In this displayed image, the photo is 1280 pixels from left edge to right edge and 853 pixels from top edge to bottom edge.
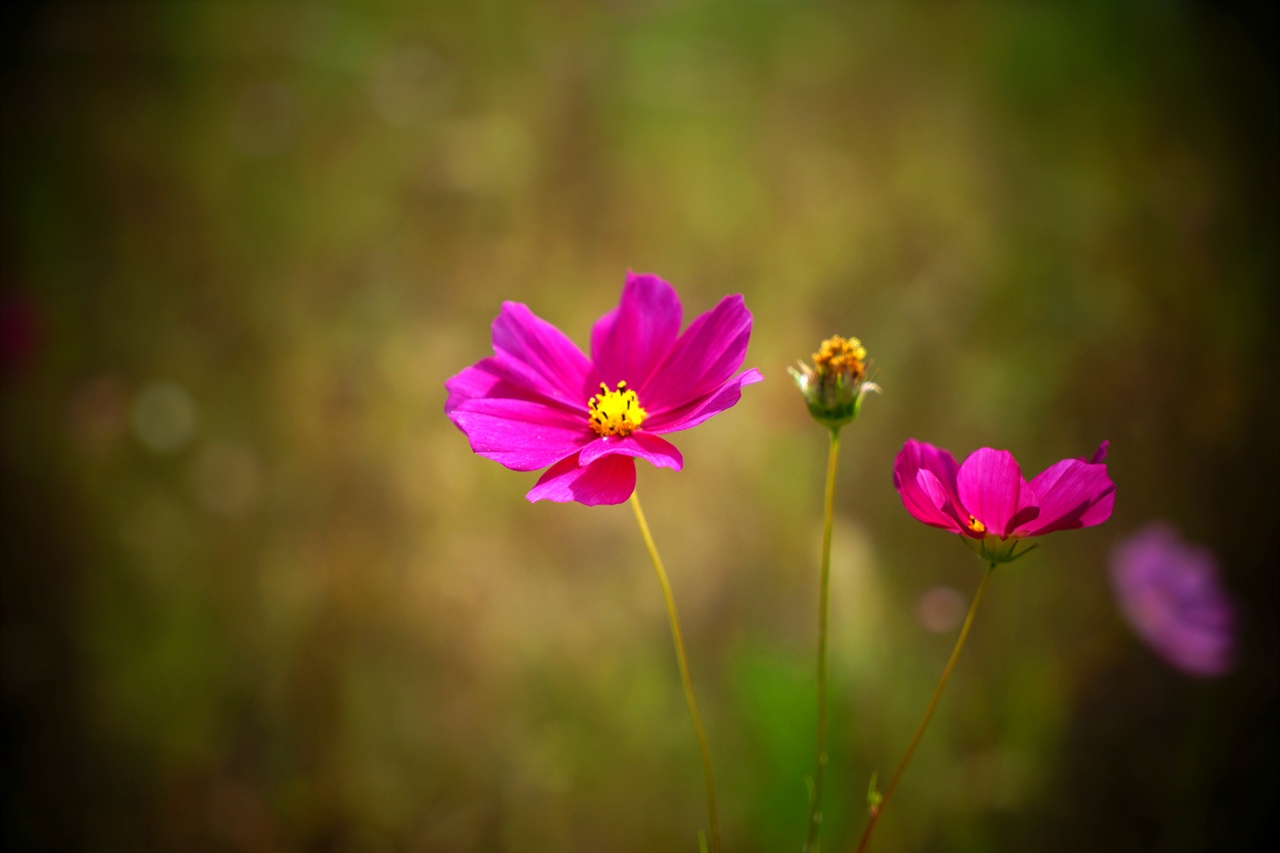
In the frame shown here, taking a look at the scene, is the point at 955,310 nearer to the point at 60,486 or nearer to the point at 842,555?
the point at 842,555

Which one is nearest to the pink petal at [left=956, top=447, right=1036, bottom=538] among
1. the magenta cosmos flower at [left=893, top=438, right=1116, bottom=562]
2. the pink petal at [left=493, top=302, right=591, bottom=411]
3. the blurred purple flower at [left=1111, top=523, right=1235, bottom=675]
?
the magenta cosmos flower at [left=893, top=438, right=1116, bottom=562]

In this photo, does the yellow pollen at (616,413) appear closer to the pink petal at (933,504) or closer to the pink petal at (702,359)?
the pink petal at (702,359)

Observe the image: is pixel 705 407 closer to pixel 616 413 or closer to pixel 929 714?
pixel 616 413

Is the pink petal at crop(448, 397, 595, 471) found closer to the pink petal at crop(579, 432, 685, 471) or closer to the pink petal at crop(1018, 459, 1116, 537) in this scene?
the pink petal at crop(579, 432, 685, 471)

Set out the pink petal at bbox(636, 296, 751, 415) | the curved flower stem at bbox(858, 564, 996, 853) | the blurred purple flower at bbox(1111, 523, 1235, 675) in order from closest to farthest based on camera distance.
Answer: the curved flower stem at bbox(858, 564, 996, 853)
the pink petal at bbox(636, 296, 751, 415)
the blurred purple flower at bbox(1111, 523, 1235, 675)

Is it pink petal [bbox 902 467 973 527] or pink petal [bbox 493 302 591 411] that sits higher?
pink petal [bbox 493 302 591 411]

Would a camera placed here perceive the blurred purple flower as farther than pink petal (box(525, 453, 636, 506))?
Yes

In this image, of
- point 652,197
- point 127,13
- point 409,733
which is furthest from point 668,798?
point 127,13

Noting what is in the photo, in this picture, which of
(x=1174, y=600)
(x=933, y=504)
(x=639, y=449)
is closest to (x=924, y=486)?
(x=933, y=504)
